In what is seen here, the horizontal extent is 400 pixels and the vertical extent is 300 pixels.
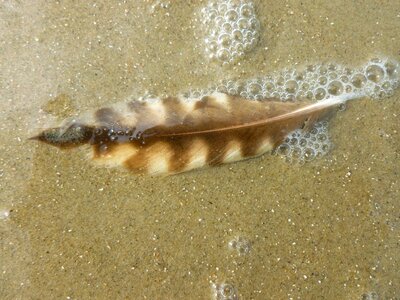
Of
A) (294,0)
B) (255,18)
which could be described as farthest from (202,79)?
(294,0)

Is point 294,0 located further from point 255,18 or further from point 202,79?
point 202,79

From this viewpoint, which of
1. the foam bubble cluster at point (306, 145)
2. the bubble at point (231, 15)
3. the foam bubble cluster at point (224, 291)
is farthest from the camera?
the bubble at point (231, 15)

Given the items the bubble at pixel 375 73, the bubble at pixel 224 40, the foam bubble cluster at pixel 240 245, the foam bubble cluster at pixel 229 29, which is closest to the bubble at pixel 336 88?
the bubble at pixel 375 73

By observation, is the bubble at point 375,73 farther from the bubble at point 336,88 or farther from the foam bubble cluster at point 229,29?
the foam bubble cluster at point 229,29

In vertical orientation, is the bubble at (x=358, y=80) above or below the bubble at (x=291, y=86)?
below

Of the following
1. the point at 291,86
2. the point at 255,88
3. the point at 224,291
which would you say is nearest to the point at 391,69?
the point at 291,86

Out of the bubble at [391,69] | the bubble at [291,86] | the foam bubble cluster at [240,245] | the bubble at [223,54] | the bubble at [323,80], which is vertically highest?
the bubble at [223,54]

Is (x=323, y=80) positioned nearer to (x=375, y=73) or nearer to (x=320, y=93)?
(x=320, y=93)
